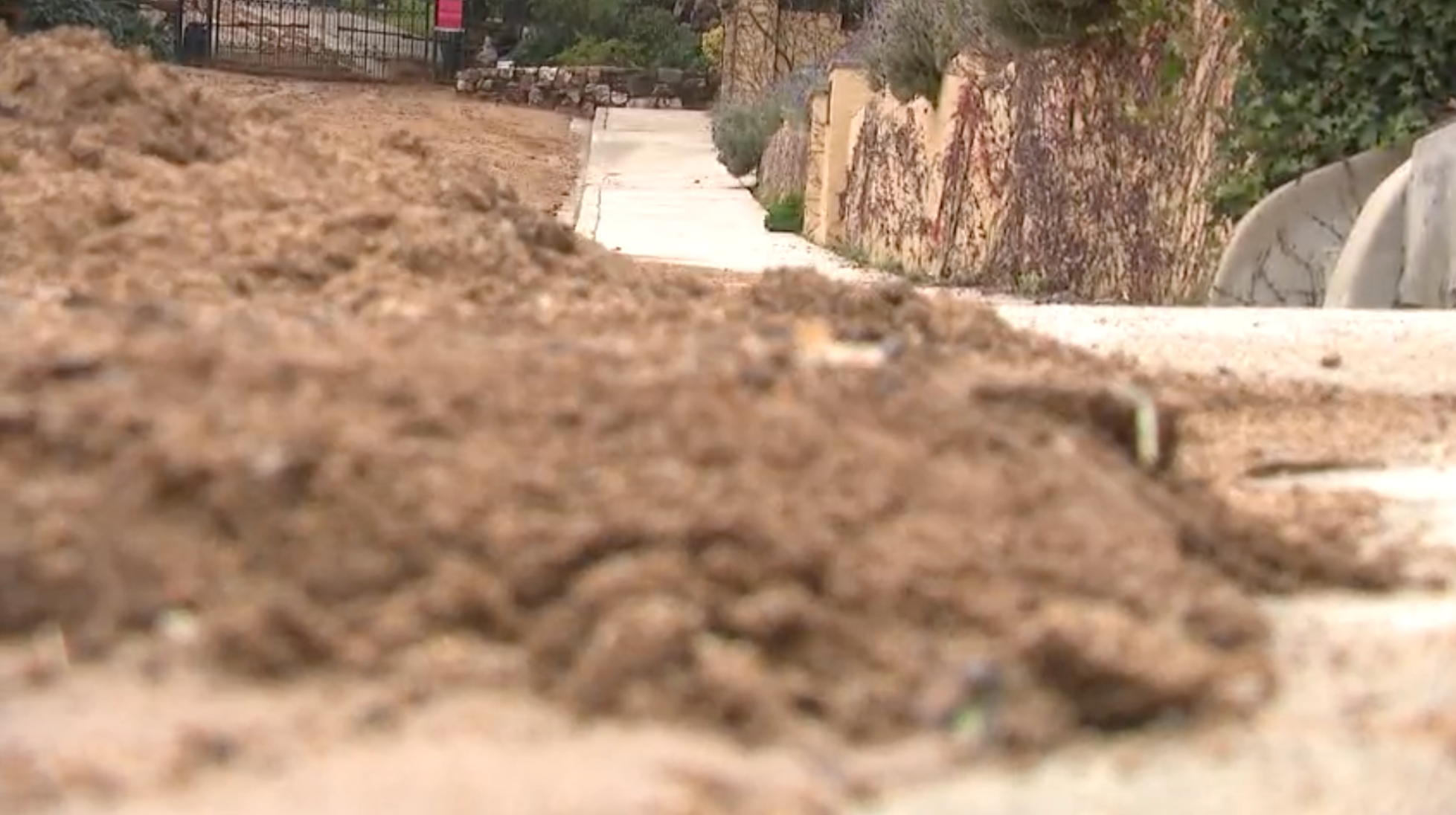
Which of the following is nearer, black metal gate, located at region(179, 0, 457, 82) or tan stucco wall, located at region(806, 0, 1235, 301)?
tan stucco wall, located at region(806, 0, 1235, 301)

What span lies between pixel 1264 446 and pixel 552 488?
6.46 feet

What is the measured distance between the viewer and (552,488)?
8.15 ft

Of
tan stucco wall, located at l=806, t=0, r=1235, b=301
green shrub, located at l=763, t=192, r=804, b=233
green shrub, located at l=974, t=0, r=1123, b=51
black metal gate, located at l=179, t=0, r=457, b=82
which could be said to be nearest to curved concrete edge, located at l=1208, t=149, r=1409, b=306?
tan stucco wall, located at l=806, t=0, r=1235, b=301

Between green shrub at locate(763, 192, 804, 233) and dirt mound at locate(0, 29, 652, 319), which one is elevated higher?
dirt mound at locate(0, 29, 652, 319)

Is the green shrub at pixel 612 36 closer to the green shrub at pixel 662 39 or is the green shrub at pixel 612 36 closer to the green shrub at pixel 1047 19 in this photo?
the green shrub at pixel 662 39

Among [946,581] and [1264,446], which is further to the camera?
[1264,446]

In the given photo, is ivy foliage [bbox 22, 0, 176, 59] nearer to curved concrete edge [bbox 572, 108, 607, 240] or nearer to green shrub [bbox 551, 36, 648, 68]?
curved concrete edge [bbox 572, 108, 607, 240]

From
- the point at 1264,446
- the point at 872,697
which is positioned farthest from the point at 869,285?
the point at 872,697

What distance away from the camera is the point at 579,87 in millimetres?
34656

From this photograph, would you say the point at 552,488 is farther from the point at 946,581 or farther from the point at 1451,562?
the point at 1451,562

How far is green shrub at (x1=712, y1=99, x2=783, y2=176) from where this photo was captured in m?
24.5

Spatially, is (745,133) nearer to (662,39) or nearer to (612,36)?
(662,39)

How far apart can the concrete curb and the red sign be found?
124 inches

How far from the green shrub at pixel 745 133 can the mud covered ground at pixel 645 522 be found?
68.4 feet
